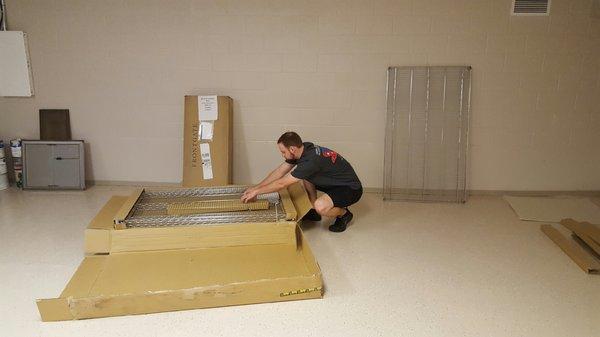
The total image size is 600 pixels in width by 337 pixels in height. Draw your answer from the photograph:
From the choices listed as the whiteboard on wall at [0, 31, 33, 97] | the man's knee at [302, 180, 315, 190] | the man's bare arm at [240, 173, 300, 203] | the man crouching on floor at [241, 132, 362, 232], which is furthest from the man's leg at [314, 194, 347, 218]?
the whiteboard on wall at [0, 31, 33, 97]

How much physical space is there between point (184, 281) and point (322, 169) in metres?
1.21

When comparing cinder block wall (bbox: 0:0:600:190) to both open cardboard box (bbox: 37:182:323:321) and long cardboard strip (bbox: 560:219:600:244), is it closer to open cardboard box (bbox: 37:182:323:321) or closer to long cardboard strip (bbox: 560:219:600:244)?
long cardboard strip (bbox: 560:219:600:244)

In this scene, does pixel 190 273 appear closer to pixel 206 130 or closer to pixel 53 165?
pixel 206 130

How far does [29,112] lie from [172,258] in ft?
8.81

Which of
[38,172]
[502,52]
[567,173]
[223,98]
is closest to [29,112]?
[38,172]

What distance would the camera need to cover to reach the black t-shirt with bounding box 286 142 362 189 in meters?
2.85

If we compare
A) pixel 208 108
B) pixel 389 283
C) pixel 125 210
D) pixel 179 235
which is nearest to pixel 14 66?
pixel 208 108

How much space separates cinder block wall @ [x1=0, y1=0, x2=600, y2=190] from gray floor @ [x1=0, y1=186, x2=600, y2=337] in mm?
861

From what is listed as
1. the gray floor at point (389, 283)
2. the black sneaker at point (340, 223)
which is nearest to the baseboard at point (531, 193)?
the gray floor at point (389, 283)

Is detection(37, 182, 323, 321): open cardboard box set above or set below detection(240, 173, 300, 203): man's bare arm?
below

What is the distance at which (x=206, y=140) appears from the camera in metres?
3.96

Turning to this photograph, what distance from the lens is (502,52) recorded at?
12.7 ft

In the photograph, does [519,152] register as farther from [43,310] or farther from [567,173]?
[43,310]

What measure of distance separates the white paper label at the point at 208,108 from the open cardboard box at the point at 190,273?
4.33 feet
